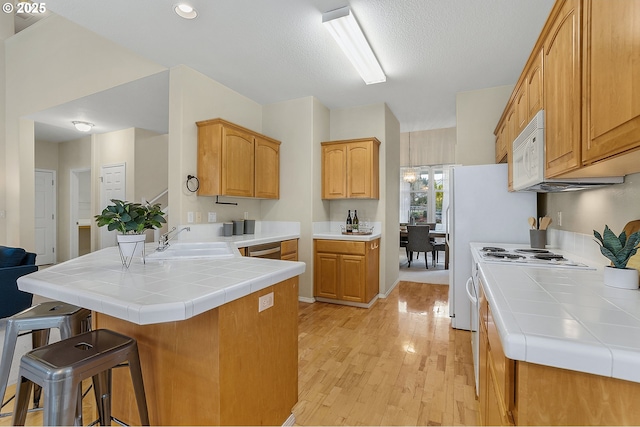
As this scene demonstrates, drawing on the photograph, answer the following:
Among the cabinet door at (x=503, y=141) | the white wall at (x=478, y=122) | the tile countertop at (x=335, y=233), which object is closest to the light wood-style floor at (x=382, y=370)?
the tile countertop at (x=335, y=233)

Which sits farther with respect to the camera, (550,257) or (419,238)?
(419,238)

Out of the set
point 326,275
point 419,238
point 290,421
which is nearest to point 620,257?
point 290,421

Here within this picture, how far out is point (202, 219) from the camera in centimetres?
337

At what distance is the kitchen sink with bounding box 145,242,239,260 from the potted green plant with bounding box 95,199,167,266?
32 centimetres

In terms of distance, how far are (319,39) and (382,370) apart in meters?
2.85

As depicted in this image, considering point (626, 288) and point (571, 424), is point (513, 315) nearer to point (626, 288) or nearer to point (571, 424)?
point (571, 424)

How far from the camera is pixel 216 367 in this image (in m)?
1.21

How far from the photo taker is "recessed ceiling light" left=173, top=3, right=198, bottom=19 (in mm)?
2229

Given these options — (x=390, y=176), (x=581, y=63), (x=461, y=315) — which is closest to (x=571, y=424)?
(x=581, y=63)

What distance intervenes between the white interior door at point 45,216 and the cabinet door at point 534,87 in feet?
28.1

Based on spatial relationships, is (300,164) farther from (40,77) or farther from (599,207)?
(40,77)

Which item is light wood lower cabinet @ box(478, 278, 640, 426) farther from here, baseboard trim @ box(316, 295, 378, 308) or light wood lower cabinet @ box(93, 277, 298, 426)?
baseboard trim @ box(316, 295, 378, 308)

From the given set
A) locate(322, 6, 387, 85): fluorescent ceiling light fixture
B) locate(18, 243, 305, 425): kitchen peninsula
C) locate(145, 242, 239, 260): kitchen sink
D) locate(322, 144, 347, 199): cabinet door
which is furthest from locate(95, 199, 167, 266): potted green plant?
locate(322, 144, 347, 199): cabinet door

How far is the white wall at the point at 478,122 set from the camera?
3.66 meters
